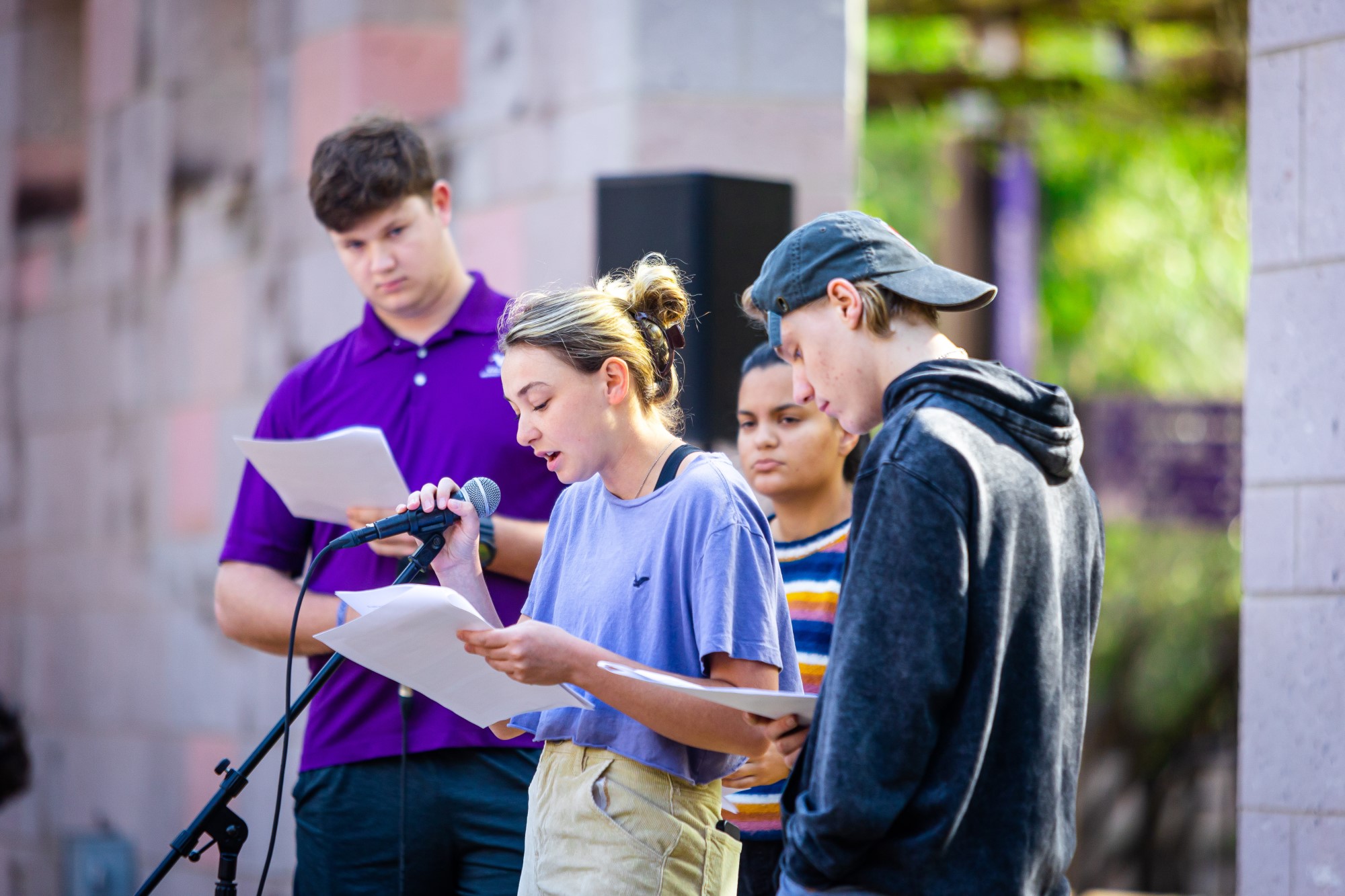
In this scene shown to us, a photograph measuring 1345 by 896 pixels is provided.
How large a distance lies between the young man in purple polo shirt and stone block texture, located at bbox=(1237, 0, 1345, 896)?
1.43m

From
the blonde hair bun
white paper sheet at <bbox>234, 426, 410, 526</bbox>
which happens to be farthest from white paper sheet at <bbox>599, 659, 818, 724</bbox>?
white paper sheet at <bbox>234, 426, 410, 526</bbox>

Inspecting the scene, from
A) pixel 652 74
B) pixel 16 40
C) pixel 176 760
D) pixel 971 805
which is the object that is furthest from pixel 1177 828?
pixel 971 805

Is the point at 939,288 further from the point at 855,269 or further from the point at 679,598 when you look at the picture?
the point at 679,598

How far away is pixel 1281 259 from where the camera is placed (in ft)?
9.15

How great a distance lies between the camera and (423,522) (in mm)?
1873

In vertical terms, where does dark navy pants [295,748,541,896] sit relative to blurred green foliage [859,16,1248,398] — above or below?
below

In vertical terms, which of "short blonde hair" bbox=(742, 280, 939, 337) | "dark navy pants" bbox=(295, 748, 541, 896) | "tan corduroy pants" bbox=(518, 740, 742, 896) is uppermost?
"short blonde hair" bbox=(742, 280, 939, 337)

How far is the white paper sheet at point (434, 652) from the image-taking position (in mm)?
→ 1622

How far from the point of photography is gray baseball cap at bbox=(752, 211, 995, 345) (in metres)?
1.53

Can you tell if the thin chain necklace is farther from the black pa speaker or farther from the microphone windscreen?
the black pa speaker

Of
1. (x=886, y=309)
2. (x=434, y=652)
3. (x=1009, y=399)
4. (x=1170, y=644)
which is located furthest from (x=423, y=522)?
(x=1170, y=644)

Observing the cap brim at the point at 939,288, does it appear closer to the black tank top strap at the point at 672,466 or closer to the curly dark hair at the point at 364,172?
the black tank top strap at the point at 672,466

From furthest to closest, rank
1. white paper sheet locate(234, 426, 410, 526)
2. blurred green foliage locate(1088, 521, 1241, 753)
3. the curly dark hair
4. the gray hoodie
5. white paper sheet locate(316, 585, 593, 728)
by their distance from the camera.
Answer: blurred green foliage locate(1088, 521, 1241, 753) → the curly dark hair → white paper sheet locate(234, 426, 410, 526) → white paper sheet locate(316, 585, 593, 728) → the gray hoodie

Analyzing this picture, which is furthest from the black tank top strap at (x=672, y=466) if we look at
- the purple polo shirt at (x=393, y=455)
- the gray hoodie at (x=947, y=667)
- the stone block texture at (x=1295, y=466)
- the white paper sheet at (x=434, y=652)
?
the stone block texture at (x=1295, y=466)
